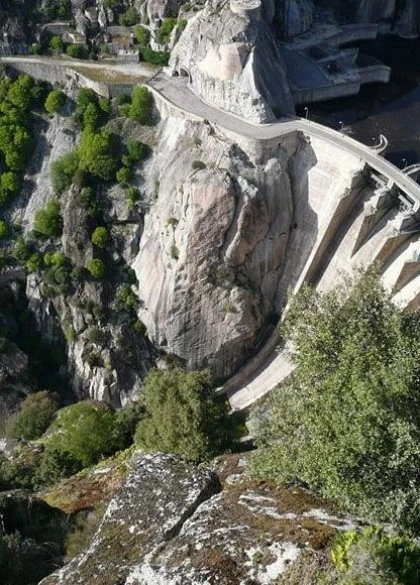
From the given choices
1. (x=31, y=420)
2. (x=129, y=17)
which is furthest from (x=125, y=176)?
(x=31, y=420)

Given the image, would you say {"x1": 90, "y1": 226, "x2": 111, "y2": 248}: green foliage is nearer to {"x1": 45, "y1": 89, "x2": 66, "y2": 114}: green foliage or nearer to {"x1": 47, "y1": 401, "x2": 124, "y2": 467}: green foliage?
{"x1": 45, "y1": 89, "x2": 66, "y2": 114}: green foliage

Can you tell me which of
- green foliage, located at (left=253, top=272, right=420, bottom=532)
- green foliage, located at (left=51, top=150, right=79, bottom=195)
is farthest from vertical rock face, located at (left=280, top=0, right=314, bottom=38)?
green foliage, located at (left=253, top=272, right=420, bottom=532)

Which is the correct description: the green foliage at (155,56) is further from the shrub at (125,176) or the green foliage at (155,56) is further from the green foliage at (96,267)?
the green foliage at (96,267)

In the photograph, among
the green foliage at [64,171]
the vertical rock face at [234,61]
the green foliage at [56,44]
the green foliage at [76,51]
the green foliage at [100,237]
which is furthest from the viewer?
the green foliage at [56,44]

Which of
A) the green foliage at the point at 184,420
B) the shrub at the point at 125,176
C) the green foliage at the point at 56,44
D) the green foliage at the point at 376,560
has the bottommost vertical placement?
the green foliage at the point at 184,420

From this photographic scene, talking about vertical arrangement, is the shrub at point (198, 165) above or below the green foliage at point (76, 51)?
below

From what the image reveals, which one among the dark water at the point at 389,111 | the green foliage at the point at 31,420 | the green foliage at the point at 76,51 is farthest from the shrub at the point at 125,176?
the green foliage at the point at 31,420

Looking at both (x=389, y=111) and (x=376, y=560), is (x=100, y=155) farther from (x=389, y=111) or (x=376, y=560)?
(x=376, y=560)
